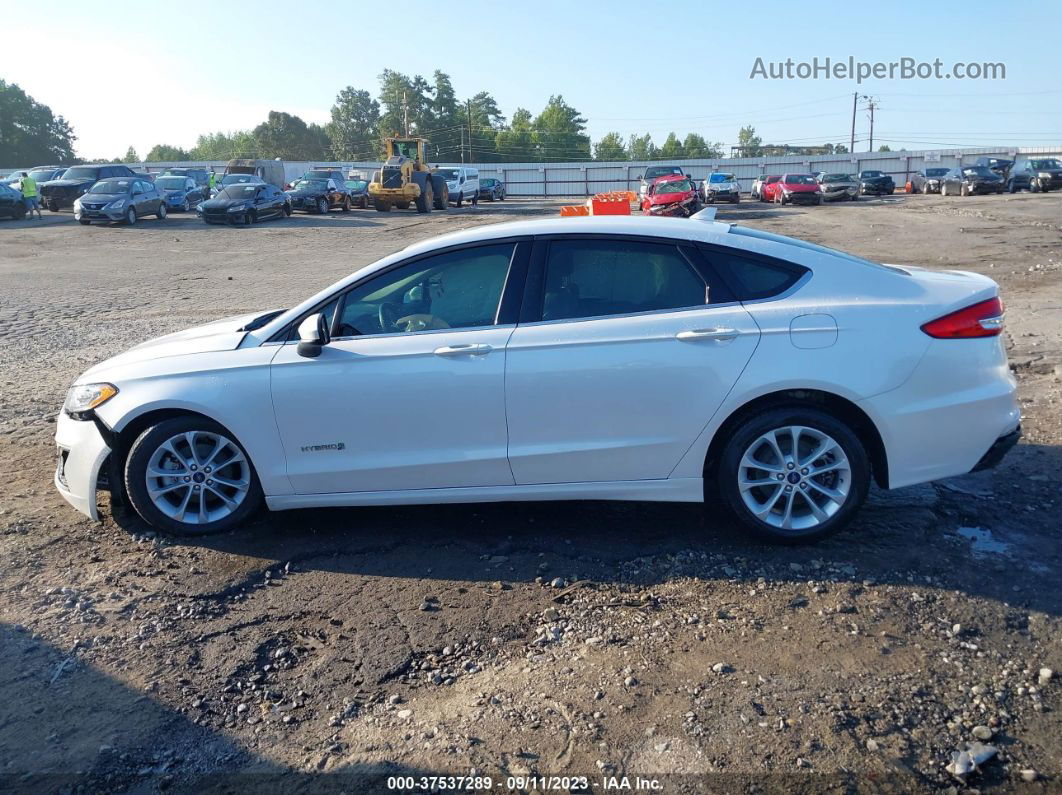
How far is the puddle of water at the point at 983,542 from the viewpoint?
4215 millimetres

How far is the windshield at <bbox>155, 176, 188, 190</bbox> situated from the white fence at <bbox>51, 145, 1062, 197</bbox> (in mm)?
25591

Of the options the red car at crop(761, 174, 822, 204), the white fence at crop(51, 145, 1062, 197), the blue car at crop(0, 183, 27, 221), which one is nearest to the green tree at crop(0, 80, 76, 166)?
the white fence at crop(51, 145, 1062, 197)

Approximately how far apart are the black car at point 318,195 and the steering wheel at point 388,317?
31432 mm

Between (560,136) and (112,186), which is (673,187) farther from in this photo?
(560,136)

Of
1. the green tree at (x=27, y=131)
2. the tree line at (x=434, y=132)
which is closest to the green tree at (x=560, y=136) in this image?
the tree line at (x=434, y=132)

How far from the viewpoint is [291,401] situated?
4.50 metres

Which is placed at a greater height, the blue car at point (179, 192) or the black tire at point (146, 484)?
the blue car at point (179, 192)

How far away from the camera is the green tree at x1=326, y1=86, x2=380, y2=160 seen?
114188 mm

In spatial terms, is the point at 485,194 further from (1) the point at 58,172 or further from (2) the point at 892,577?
(2) the point at 892,577

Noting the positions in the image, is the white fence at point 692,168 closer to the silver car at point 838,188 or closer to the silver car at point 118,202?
the silver car at point 838,188

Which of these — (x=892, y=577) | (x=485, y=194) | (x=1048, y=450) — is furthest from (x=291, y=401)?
(x=485, y=194)

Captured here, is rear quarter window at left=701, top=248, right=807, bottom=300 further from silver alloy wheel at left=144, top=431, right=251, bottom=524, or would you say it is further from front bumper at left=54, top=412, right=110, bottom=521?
front bumper at left=54, top=412, right=110, bottom=521

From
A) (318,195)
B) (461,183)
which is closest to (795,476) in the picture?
(318,195)

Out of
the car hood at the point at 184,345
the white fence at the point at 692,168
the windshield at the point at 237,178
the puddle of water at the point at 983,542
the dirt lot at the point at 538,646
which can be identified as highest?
the white fence at the point at 692,168
